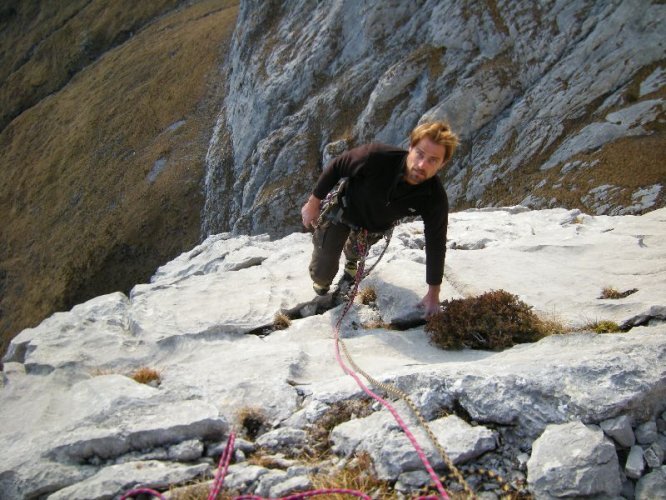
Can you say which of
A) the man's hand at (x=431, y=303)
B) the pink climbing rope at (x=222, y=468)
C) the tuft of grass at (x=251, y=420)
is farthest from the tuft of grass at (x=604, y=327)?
the pink climbing rope at (x=222, y=468)

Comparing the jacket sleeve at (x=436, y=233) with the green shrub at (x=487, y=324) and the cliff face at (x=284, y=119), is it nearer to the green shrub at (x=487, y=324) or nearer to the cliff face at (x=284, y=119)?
the green shrub at (x=487, y=324)

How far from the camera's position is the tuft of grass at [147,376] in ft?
26.2

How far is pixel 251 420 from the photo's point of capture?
21.2 ft

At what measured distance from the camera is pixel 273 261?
49.9ft

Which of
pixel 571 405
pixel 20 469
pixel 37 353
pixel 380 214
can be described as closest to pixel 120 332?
pixel 37 353

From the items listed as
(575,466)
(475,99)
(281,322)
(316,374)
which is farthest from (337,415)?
(475,99)

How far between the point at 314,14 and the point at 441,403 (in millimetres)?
50458

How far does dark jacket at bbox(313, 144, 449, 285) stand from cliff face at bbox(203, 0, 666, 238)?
20.4m

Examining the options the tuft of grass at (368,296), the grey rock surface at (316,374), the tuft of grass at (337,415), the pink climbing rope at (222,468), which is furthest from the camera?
the tuft of grass at (368,296)

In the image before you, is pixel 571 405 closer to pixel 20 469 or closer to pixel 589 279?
pixel 589 279

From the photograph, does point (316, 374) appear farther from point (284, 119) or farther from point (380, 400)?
point (284, 119)

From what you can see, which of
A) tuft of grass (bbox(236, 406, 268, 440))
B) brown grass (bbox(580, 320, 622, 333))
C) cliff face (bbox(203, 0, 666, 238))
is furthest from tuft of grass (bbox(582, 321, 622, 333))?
cliff face (bbox(203, 0, 666, 238))

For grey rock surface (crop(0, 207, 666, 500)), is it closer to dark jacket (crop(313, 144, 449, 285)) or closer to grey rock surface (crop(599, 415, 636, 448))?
grey rock surface (crop(599, 415, 636, 448))

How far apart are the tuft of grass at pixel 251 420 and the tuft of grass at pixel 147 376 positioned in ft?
7.54
